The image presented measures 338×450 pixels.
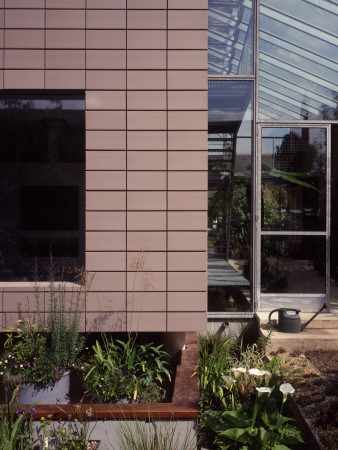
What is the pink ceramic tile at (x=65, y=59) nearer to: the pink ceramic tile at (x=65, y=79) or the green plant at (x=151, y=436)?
the pink ceramic tile at (x=65, y=79)

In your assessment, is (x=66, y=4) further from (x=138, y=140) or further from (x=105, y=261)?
(x=105, y=261)

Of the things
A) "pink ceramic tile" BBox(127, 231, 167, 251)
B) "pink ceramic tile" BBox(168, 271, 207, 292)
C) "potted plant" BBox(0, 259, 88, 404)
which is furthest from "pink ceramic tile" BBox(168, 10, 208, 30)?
"potted plant" BBox(0, 259, 88, 404)

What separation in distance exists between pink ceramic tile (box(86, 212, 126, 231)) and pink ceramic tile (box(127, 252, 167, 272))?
0.31 meters

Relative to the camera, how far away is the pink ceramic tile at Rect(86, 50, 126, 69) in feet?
15.6

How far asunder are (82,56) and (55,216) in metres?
3.20

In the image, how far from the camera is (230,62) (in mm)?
6332

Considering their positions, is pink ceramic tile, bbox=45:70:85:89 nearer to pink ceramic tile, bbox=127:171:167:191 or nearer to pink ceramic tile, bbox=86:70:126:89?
pink ceramic tile, bbox=86:70:126:89

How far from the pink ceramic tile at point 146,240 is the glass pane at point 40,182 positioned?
90 cm

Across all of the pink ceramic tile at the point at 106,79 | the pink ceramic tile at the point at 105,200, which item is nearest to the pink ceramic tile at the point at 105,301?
the pink ceramic tile at the point at 105,200

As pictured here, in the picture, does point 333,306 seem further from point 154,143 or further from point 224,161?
point 154,143

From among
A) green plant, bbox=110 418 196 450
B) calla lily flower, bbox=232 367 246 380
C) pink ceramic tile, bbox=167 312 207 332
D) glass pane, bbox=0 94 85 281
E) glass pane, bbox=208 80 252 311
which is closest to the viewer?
green plant, bbox=110 418 196 450

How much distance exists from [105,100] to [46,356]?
2.59 m

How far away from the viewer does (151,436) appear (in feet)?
10.8

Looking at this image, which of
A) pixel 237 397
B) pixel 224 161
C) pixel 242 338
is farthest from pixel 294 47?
pixel 237 397
